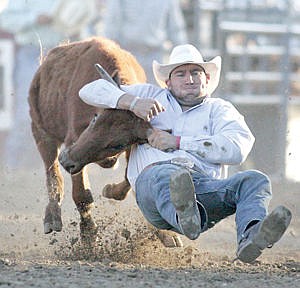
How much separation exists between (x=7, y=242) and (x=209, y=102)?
2.15m

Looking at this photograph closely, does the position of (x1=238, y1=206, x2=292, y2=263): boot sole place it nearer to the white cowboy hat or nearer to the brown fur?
the brown fur

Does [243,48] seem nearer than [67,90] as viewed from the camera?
No

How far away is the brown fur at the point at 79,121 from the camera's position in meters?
6.32

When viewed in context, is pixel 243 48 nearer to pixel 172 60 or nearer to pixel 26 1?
pixel 26 1

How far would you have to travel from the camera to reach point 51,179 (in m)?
7.79

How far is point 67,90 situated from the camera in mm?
7430

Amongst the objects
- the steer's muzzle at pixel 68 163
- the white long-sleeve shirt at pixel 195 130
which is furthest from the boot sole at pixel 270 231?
the steer's muzzle at pixel 68 163

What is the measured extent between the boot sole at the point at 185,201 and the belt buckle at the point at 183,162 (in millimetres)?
508

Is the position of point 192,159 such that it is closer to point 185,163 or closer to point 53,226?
point 185,163

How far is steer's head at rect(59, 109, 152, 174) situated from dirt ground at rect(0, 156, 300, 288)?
1.98 ft

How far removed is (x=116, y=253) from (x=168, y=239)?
49 cm

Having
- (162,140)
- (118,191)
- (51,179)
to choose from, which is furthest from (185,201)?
(51,179)

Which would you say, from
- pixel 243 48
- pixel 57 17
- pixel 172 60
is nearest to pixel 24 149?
pixel 57 17

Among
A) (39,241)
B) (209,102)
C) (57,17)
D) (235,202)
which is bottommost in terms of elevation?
(39,241)
